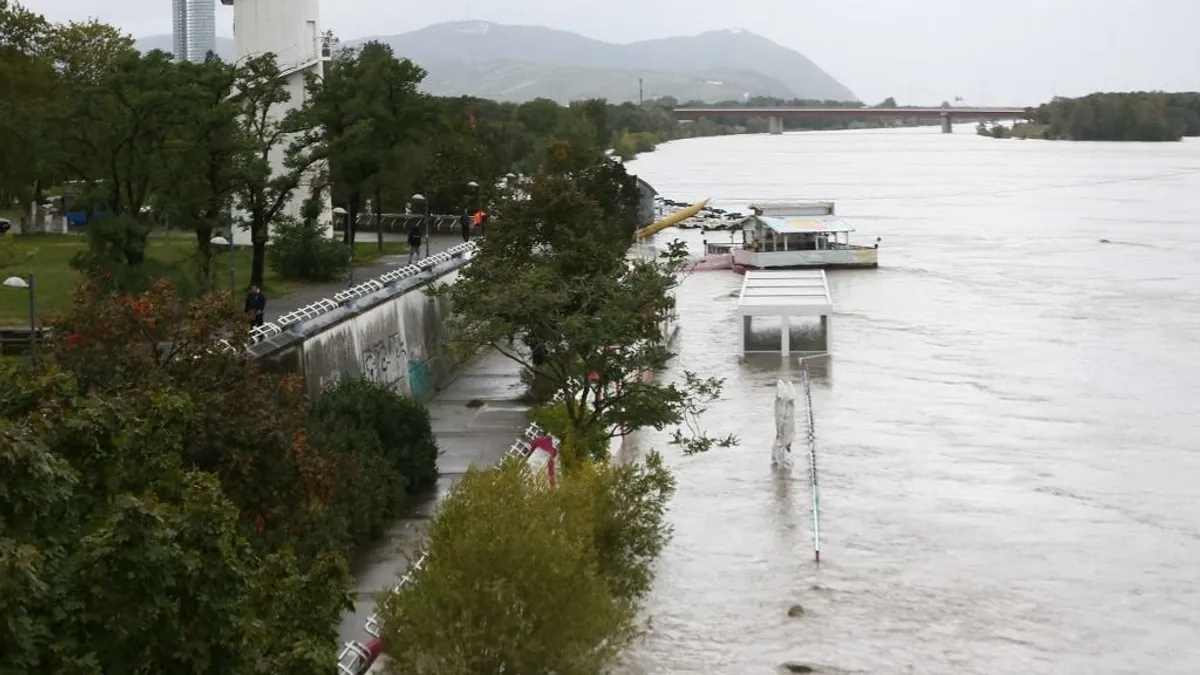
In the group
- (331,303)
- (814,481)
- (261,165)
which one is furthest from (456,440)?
(261,165)

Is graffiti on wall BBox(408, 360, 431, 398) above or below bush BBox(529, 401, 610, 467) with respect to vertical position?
below

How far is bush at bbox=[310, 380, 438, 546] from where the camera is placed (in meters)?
16.6

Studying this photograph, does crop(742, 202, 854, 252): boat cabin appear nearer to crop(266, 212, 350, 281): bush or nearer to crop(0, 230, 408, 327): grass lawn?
crop(0, 230, 408, 327): grass lawn

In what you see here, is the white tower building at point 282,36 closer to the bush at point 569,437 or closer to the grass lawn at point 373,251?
the grass lawn at point 373,251

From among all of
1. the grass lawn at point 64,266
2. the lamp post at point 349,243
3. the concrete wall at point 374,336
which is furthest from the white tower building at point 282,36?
the concrete wall at point 374,336

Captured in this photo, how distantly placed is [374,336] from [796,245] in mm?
34609

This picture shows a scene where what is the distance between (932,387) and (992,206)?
5791cm

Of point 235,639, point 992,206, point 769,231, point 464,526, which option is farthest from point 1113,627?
point 992,206

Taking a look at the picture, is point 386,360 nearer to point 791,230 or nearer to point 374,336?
point 374,336

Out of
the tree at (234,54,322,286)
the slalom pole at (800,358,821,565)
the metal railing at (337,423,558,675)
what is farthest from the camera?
the tree at (234,54,322,286)

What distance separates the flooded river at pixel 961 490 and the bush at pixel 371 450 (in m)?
3.02

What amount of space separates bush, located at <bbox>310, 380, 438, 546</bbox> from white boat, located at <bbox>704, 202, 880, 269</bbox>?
119 ft

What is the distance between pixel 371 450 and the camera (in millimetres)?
18328

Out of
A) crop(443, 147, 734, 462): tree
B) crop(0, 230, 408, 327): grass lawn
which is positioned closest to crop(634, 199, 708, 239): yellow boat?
crop(0, 230, 408, 327): grass lawn
